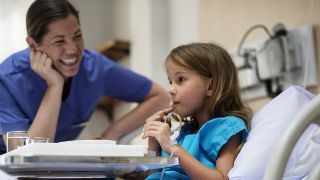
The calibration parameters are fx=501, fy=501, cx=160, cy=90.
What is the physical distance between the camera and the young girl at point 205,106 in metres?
1.25

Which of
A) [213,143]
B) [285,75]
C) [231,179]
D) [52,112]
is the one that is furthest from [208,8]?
[231,179]

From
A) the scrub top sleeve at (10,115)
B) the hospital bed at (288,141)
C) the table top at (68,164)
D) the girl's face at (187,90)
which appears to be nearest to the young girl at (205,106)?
the girl's face at (187,90)

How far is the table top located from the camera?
0.91m

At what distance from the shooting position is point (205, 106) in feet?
4.67

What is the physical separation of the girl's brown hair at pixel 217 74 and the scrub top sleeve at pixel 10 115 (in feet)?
1.92

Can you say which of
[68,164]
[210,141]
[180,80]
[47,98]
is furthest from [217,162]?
[47,98]

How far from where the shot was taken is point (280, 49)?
195 cm

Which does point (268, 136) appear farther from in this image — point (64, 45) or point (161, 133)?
Result: point (64, 45)

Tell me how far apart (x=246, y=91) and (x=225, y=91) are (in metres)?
0.79

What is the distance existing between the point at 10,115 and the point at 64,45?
0.30m

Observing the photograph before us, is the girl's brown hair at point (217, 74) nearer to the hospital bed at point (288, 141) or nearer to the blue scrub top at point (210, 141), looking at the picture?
the blue scrub top at point (210, 141)

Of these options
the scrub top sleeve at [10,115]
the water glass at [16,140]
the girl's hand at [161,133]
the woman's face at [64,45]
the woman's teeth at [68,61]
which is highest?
the woman's face at [64,45]

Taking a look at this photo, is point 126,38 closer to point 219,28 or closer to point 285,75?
point 219,28

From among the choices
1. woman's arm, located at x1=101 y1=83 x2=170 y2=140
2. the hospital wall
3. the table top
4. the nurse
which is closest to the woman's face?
the nurse
